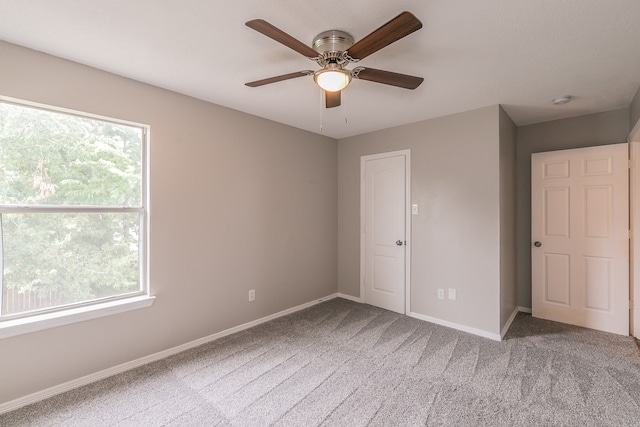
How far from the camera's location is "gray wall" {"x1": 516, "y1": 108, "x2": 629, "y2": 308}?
3127 millimetres

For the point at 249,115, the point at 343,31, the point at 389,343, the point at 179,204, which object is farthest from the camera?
the point at 249,115

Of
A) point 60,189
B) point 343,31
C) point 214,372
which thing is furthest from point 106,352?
point 343,31

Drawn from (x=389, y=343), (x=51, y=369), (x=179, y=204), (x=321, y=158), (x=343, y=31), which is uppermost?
(x=343, y=31)

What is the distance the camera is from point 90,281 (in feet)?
7.36

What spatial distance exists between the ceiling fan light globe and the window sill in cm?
222

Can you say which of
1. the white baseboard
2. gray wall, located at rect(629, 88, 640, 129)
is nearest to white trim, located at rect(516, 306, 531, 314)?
gray wall, located at rect(629, 88, 640, 129)

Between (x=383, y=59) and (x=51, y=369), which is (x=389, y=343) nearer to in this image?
(x=383, y=59)

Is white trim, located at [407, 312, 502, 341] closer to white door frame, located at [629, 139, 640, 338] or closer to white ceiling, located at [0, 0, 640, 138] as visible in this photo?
white door frame, located at [629, 139, 640, 338]

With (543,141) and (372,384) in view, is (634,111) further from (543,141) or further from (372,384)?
(372,384)

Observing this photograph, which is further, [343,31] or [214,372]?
[214,372]

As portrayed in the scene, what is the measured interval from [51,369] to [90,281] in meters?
0.61

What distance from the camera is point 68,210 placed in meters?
2.12

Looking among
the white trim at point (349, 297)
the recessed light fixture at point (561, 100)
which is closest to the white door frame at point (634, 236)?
the recessed light fixture at point (561, 100)

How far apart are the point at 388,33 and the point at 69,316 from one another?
9.02 feet
